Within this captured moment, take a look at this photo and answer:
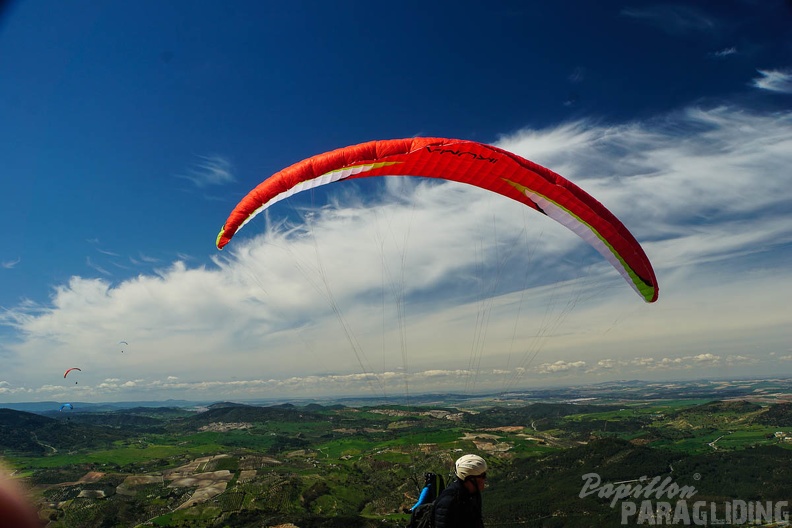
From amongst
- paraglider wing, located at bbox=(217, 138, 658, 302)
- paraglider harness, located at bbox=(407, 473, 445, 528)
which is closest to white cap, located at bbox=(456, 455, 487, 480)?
paraglider harness, located at bbox=(407, 473, 445, 528)

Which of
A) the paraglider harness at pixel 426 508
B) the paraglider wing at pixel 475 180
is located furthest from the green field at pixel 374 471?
the paraglider harness at pixel 426 508

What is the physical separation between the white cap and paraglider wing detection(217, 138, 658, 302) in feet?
32.3

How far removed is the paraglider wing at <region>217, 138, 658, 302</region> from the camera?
1457 centimetres

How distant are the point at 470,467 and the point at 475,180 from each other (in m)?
11.8

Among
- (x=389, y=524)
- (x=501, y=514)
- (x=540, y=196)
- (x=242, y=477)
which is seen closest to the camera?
(x=540, y=196)

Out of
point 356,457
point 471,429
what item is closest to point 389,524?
point 356,457

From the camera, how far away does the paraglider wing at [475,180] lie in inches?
574

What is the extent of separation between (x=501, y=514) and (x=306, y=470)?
181 feet

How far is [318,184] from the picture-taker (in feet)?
48.0

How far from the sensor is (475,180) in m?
16.7

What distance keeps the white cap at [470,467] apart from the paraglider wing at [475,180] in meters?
9.83

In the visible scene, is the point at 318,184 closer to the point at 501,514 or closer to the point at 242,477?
the point at 501,514

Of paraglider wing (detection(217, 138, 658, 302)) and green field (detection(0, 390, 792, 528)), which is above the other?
paraglider wing (detection(217, 138, 658, 302))

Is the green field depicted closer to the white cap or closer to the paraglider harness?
the paraglider harness
